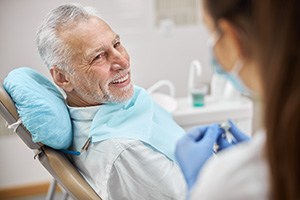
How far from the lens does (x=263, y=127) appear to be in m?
0.67

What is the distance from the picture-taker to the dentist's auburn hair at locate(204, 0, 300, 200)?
625mm

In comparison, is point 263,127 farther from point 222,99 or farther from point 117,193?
point 222,99

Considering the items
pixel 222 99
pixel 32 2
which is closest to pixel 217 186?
pixel 222 99

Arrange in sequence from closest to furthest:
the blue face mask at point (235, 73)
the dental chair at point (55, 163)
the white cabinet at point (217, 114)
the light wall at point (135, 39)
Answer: the blue face mask at point (235, 73)
the dental chair at point (55, 163)
the white cabinet at point (217, 114)
the light wall at point (135, 39)

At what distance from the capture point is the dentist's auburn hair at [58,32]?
4.69 ft

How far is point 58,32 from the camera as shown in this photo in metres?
1.43

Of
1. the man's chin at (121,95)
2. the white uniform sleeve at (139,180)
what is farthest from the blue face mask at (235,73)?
the man's chin at (121,95)

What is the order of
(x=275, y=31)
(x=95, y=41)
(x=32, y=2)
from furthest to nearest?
(x=32, y=2) < (x=95, y=41) < (x=275, y=31)

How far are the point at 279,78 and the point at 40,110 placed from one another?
864mm

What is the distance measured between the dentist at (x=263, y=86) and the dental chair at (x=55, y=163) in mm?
664

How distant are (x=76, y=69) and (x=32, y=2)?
1.24m

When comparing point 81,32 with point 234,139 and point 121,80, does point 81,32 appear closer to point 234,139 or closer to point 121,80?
point 121,80

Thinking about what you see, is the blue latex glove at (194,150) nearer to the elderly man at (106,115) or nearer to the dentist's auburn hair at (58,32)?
the elderly man at (106,115)

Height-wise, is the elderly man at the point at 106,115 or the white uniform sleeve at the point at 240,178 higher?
the white uniform sleeve at the point at 240,178
